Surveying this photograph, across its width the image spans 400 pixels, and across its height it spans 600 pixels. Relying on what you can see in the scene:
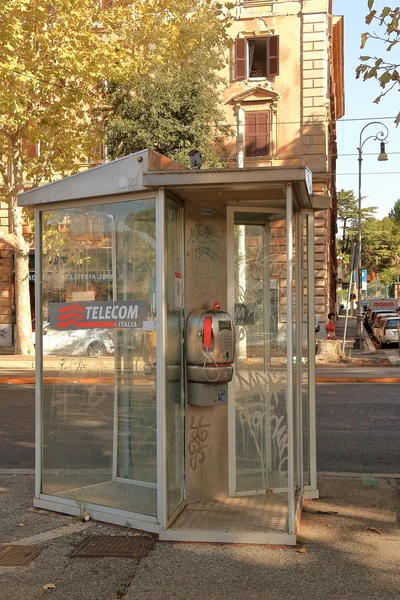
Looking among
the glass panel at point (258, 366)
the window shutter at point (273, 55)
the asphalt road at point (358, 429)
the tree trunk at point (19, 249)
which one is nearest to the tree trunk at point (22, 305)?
the tree trunk at point (19, 249)

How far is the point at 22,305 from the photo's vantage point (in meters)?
23.1

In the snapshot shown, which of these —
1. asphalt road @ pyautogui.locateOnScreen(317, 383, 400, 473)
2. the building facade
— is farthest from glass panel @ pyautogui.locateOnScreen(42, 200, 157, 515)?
the building facade

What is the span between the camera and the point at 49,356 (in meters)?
6.30

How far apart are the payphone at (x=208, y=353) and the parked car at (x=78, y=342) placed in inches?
23.9

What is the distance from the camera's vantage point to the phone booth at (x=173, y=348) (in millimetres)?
5699

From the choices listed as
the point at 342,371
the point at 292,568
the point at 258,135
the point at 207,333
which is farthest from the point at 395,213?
the point at 292,568

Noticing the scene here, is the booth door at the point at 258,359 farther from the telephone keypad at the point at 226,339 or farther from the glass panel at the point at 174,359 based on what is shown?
the glass panel at the point at 174,359

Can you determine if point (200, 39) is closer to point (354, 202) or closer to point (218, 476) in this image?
point (218, 476)

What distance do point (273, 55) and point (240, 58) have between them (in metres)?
1.30

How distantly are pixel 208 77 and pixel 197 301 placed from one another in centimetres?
2243

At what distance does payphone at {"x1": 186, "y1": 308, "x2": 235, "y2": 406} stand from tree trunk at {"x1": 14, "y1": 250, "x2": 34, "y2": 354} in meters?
17.5

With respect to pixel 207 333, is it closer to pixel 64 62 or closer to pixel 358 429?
pixel 358 429

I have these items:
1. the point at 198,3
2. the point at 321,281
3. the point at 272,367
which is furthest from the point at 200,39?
the point at 272,367

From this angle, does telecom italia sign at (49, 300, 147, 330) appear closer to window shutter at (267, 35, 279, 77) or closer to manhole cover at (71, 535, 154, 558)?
manhole cover at (71, 535, 154, 558)
